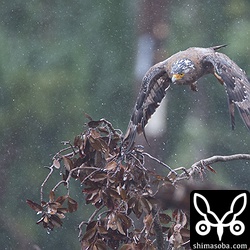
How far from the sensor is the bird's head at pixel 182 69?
1.80 m

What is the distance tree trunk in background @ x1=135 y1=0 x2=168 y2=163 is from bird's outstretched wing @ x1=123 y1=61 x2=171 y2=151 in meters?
0.92

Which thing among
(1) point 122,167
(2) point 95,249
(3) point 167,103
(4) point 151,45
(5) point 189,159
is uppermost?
(4) point 151,45

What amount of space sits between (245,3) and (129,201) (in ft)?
5.73

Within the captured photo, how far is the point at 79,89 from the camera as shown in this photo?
2.92 meters

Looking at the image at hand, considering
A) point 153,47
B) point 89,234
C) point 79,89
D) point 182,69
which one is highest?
point 153,47

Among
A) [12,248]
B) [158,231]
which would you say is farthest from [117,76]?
[158,231]

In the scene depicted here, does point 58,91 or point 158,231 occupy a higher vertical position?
point 58,91

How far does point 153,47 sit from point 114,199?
1.61m

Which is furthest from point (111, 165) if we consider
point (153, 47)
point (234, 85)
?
point (153, 47)

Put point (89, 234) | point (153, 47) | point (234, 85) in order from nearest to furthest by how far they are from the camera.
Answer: point (89, 234)
point (234, 85)
point (153, 47)

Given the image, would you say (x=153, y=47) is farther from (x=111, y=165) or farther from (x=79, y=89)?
(x=111, y=165)

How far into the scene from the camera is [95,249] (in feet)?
4.31

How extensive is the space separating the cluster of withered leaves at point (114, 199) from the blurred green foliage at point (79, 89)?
1.42 metres

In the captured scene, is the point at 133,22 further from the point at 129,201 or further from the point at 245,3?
the point at 129,201
